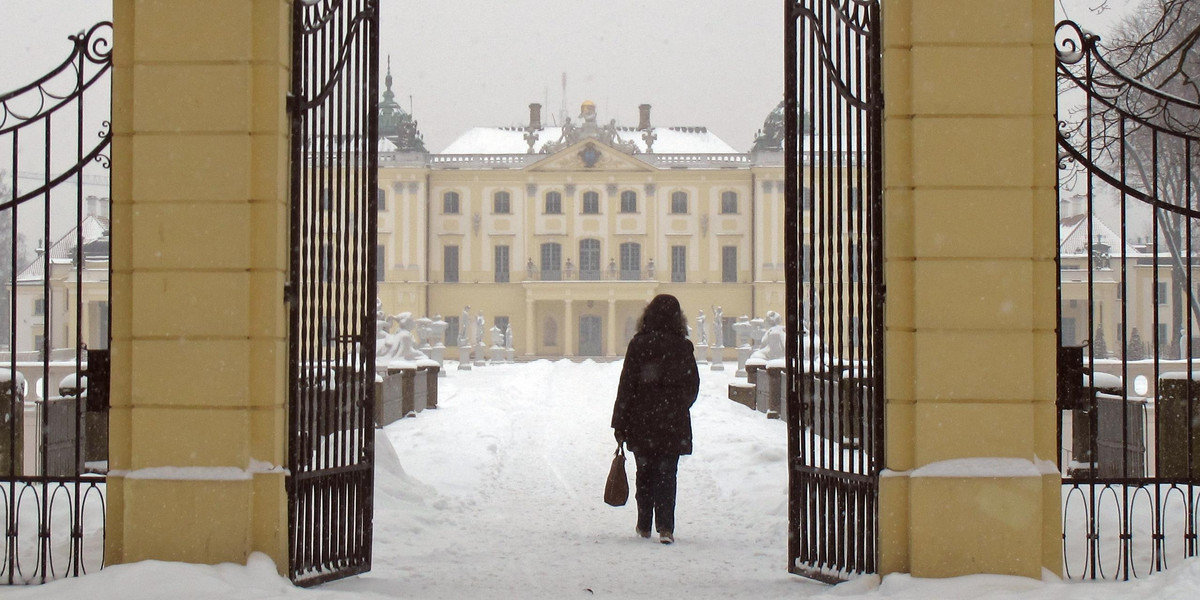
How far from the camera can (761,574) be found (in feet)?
17.8

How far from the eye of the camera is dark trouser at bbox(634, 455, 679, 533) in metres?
6.19

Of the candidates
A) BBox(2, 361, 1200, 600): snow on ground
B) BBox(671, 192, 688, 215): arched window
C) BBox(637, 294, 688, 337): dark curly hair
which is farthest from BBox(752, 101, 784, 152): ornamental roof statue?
BBox(637, 294, 688, 337): dark curly hair

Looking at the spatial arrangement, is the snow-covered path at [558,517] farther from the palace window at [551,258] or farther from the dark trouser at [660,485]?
the palace window at [551,258]

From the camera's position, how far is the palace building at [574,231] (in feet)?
159

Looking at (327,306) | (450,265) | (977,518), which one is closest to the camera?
(977,518)

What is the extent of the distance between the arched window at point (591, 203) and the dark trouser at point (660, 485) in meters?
43.1

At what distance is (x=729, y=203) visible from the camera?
48.9m

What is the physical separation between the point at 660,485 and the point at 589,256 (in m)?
43.3

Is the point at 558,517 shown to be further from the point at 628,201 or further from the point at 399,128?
the point at 399,128

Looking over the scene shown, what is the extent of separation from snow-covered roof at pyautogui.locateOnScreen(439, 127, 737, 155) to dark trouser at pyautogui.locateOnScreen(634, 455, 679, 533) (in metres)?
47.0

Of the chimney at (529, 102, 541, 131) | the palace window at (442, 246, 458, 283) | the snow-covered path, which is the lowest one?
the snow-covered path

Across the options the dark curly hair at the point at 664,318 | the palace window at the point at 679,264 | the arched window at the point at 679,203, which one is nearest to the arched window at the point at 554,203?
the arched window at the point at 679,203

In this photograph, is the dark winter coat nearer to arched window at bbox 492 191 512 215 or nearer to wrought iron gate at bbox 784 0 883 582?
wrought iron gate at bbox 784 0 883 582

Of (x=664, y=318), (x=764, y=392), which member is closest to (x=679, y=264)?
(x=764, y=392)
